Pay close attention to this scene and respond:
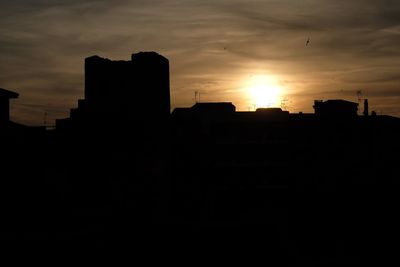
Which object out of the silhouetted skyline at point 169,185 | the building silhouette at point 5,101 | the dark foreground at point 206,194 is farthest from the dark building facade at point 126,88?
the building silhouette at point 5,101

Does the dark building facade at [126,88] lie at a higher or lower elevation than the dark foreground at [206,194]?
higher

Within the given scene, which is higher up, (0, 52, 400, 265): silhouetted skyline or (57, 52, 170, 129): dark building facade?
(57, 52, 170, 129): dark building facade

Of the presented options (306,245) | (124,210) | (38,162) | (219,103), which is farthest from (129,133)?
(219,103)

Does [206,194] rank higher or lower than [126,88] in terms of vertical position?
lower

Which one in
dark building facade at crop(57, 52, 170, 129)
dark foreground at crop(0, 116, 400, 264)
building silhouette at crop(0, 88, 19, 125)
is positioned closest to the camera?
dark foreground at crop(0, 116, 400, 264)

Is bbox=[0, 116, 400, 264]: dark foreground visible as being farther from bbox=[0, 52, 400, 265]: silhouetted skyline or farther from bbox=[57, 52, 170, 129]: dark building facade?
bbox=[57, 52, 170, 129]: dark building facade

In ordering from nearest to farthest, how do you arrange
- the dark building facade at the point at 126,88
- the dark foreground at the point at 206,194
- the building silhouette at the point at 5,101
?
the dark foreground at the point at 206,194 < the dark building facade at the point at 126,88 < the building silhouette at the point at 5,101

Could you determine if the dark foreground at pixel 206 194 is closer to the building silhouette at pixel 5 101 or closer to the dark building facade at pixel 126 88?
the dark building facade at pixel 126 88

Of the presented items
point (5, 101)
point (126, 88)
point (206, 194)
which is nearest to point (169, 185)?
point (206, 194)

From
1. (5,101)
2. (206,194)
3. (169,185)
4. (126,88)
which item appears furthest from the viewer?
(5,101)

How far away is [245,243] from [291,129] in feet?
18.6

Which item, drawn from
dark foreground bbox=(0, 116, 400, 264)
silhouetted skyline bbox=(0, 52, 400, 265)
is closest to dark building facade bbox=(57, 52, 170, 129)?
silhouetted skyline bbox=(0, 52, 400, 265)

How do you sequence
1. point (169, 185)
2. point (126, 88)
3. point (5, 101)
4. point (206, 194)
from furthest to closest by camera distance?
point (5, 101) < point (206, 194) < point (169, 185) < point (126, 88)

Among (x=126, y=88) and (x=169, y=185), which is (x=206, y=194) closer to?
(x=169, y=185)
